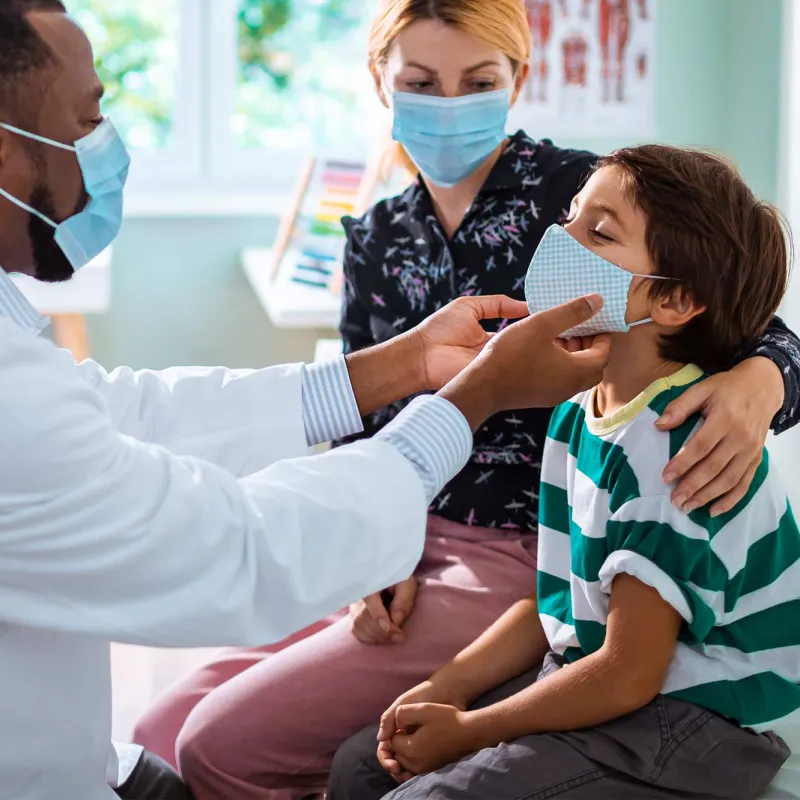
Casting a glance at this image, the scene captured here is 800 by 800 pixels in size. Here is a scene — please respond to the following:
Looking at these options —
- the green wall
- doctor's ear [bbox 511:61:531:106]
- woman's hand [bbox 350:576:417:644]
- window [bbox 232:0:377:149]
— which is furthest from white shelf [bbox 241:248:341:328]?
woman's hand [bbox 350:576:417:644]

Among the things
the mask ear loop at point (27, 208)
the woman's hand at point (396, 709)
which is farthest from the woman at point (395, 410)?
the mask ear loop at point (27, 208)

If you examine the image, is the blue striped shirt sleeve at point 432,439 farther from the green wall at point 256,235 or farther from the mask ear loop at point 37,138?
the green wall at point 256,235

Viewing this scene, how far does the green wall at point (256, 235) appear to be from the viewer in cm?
359

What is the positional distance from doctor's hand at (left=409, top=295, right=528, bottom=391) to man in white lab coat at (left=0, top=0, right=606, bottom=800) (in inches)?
10.6

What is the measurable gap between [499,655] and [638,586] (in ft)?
0.89

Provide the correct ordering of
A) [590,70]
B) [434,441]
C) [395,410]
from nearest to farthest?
[434,441]
[395,410]
[590,70]

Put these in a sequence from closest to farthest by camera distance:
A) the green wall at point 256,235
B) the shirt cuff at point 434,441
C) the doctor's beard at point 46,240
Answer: the shirt cuff at point 434,441
the doctor's beard at point 46,240
the green wall at point 256,235

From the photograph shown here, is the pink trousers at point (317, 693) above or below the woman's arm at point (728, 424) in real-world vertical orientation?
below

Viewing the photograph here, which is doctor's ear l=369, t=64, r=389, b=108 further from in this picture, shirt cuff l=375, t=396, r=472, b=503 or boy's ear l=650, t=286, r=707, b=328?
shirt cuff l=375, t=396, r=472, b=503

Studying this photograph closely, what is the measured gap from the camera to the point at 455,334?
1436mm

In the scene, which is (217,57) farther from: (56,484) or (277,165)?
(56,484)

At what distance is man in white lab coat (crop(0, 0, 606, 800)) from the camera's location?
958mm

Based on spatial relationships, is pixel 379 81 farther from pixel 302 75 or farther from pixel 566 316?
pixel 302 75

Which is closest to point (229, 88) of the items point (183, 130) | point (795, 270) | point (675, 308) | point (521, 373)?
point (183, 130)
